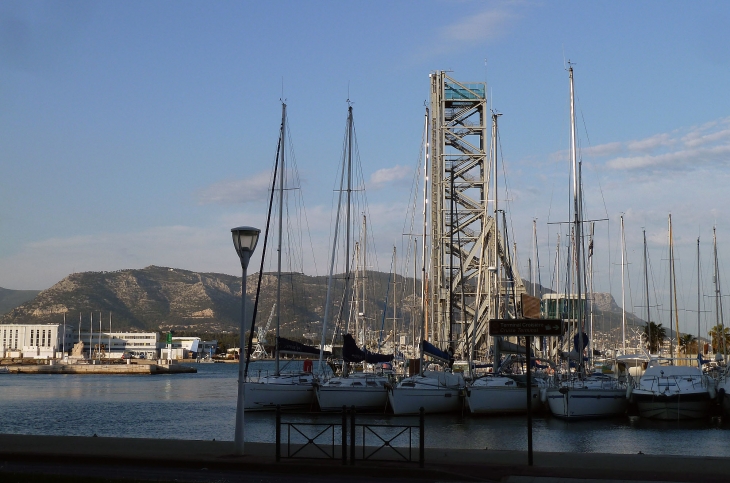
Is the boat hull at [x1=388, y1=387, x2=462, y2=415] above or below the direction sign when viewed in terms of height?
below

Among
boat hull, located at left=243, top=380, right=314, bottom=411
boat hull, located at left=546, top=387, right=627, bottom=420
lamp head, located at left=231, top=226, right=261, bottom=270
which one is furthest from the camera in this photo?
boat hull, located at left=243, top=380, right=314, bottom=411

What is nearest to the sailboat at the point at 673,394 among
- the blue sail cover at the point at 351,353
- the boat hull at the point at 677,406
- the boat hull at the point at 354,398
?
the boat hull at the point at 677,406

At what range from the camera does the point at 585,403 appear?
38.9m

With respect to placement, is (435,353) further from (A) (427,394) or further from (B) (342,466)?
(B) (342,466)

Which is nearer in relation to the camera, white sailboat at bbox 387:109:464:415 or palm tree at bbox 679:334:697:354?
white sailboat at bbox 387:109:464:415

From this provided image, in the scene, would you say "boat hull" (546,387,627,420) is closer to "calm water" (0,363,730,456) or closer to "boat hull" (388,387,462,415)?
"calm water" (0,363,730,456)

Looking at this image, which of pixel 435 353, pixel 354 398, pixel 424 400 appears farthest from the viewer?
pixel 435 353

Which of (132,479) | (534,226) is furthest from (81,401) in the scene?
(132,479)

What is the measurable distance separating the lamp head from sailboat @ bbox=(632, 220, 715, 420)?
82.6 feet

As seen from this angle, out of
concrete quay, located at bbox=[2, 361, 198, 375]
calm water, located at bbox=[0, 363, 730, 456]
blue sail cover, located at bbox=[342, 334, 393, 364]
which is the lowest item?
concrete quay, located at bbox=[2, 361, 198, 375]

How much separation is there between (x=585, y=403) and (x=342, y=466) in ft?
81.4

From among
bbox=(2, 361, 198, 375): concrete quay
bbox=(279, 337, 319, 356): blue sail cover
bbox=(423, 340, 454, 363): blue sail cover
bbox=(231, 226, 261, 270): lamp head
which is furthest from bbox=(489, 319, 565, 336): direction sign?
bbox=(2, 361, 198, 375): concrete quay

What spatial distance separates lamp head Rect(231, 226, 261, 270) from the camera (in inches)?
755

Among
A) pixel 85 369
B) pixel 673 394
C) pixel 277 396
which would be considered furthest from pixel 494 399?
pixel 85 369
